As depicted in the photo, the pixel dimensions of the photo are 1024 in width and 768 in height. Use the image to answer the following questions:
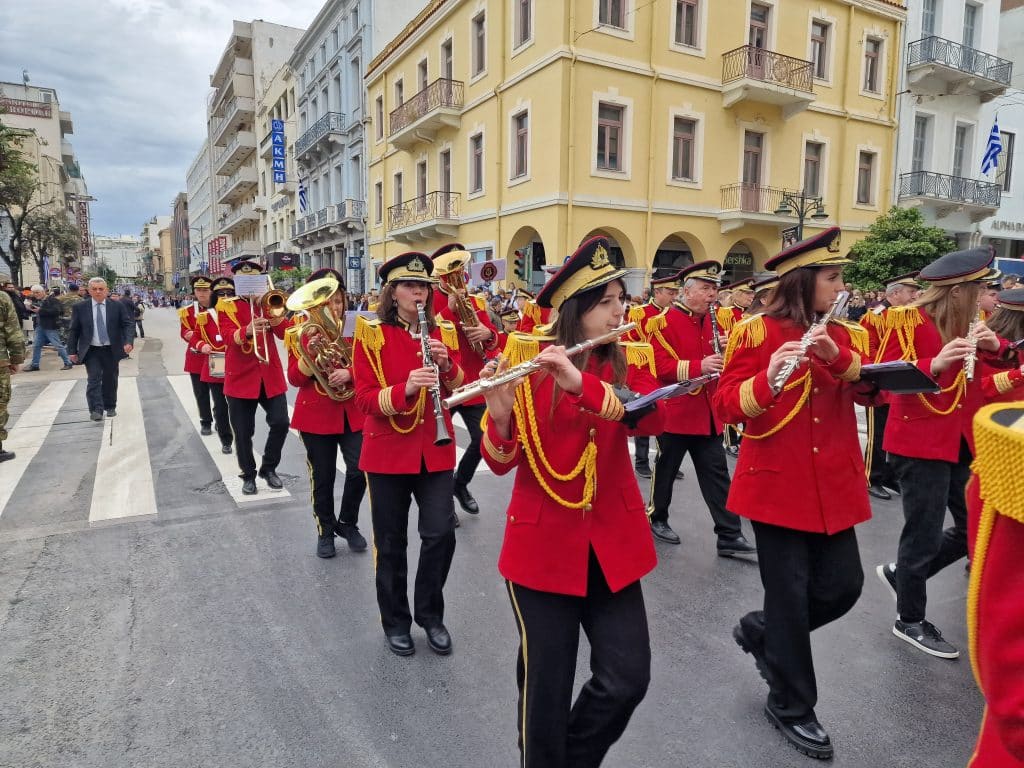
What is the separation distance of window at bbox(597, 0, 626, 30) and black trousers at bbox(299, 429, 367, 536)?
1701 cm

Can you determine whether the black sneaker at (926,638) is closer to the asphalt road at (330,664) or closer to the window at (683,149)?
the asphalt road at (330,664)

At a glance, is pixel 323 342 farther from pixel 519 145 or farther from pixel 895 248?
pixel 895 248

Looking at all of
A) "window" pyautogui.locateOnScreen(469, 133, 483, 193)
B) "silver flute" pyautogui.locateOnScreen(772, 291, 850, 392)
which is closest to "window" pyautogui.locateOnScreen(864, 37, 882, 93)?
"window" pyautogui.locateOnScreen(469, 133, 483, 193)

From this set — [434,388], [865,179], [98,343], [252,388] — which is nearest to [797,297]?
[434,388]

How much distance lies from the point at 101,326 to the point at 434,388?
31.1 feet

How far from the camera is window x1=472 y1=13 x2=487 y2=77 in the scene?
21.9m

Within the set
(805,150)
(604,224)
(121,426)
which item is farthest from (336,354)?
(805,150)

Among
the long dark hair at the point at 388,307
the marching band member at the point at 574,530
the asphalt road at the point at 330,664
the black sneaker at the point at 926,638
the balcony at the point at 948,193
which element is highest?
the balcony at the point at 948,193

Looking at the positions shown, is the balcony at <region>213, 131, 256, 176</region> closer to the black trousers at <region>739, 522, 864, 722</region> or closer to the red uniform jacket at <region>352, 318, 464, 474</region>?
the red uniform jacket at <region>352, 318, 464, 474</region>

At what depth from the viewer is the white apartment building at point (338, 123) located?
30859 mm

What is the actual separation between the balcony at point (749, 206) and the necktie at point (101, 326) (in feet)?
55.2

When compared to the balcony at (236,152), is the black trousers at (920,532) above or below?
below

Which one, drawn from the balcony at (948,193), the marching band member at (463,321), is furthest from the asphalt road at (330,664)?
the balcony at (948,193)

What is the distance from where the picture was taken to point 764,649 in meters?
3.22
